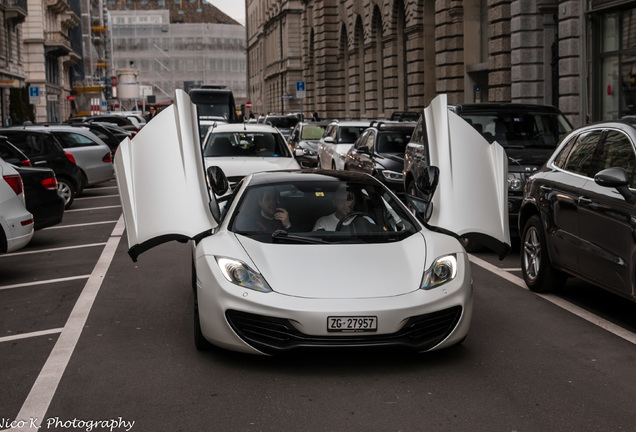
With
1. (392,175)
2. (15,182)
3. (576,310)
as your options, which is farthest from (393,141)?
(576,310)

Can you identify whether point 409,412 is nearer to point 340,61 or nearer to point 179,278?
point 179,278

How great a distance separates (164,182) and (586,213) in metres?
3.41

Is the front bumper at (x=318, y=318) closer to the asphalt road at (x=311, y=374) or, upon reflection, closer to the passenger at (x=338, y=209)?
the asphalt road at (x=311, y=374)

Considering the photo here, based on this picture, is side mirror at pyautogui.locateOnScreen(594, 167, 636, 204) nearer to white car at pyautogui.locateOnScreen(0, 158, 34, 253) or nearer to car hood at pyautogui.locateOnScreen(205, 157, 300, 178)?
white car at pyautogui.locateOnScreen(0, 158, 34, 253)

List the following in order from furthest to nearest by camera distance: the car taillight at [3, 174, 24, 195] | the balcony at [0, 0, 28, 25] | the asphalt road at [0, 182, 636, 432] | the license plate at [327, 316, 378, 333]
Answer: the balcony at [0, 0, 28, 25]
the car taillight at [3, 174, 24, 195]
the license plate at [327, 316, 378, 333]
the asphalt road at [0, 182, 636, 432]

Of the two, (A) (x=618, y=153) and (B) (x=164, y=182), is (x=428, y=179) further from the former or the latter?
(B) (x=164, y=182)

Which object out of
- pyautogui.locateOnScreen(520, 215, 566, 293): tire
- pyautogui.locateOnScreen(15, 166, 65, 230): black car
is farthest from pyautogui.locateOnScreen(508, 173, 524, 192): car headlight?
pyautogui.locateOnScreen(15, 166, 65, 230): black car

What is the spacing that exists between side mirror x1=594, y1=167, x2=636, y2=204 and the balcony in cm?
5141

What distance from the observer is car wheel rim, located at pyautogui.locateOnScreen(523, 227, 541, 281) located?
9.06 m

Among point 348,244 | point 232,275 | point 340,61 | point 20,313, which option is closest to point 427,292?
point 348,244

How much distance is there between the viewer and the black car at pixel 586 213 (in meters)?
7.27

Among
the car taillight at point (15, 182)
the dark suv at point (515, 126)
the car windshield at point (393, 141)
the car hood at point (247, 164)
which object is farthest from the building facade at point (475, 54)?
the car taillight at point (15, 182)

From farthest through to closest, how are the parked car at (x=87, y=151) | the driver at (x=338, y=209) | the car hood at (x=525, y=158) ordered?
the parked car at (x=87, y=151) → the car hood at (x=525, y=158) → the driver at (x=338, y=209)

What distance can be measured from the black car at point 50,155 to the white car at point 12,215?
7310mm
